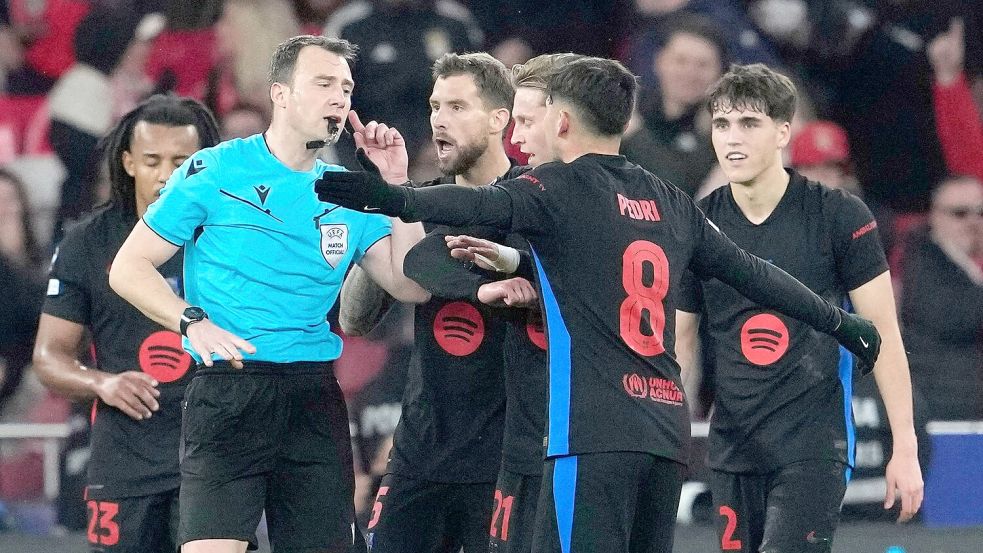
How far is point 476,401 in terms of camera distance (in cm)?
505

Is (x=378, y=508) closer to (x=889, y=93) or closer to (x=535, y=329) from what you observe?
(x=535, y=329)

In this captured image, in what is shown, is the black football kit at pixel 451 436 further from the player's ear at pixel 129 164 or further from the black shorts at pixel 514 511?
the player's ear at pixel 129 164

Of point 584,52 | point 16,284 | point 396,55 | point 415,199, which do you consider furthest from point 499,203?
point 16,284

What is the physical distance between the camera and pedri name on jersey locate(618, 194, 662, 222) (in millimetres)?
3895

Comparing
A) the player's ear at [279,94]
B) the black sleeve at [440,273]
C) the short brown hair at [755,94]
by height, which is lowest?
the black sleeve at [440,273]

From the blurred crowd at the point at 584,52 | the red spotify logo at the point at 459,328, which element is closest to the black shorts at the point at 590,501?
the red spotify logo at the point at 459,328

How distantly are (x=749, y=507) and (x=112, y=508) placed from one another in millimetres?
2441

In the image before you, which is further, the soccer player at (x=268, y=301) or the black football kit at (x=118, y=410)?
the black football kit at (x=118, y=410)

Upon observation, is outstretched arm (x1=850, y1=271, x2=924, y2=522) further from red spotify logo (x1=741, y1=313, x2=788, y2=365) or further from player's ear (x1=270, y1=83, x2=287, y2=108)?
player's ear (x1=270, y1=83, x2=287, y2=108)

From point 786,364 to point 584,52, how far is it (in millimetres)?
4586

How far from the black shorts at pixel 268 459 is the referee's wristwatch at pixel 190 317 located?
28 centimetres

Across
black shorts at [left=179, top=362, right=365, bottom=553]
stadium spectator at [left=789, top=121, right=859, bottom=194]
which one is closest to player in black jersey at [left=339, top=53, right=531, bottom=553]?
black shorts at [left=179, top=362, right=365, bottom=553]

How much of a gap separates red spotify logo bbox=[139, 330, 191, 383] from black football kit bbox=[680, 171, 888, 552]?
81.5 inches

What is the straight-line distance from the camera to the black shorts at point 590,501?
3775 millimetres
